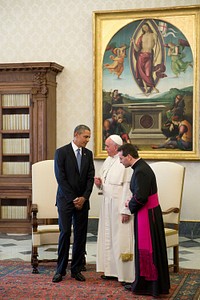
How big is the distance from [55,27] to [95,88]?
4.69ft

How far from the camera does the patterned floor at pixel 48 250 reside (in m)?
8.98

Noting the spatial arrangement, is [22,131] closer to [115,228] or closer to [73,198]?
[73,198]

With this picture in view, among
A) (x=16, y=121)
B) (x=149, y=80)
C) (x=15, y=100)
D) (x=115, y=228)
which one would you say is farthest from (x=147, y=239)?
(x=15, y=100)

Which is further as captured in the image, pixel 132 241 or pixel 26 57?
pixel 26 57

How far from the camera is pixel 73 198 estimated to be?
7547mm

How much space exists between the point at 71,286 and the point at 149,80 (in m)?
4.98

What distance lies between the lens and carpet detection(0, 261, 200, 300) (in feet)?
22.5

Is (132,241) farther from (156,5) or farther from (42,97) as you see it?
(156,5)

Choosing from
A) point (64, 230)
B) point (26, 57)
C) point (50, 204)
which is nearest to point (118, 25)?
point (26, 57)

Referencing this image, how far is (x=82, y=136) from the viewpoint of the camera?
765 cm

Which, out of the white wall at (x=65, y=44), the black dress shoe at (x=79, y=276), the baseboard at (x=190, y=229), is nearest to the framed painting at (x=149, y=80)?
the white wall at (x=65, y=44)

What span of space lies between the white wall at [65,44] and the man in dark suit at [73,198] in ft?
12.2

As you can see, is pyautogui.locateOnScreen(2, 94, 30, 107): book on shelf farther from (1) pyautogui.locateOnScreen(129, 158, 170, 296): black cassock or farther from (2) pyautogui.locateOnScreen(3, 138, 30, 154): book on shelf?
(1) pyautogui.locateOnScreen(129, 158, 170, 296): black cassock

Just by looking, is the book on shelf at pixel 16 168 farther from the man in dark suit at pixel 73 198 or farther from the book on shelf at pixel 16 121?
the man in dark suit at pixel 73 198
